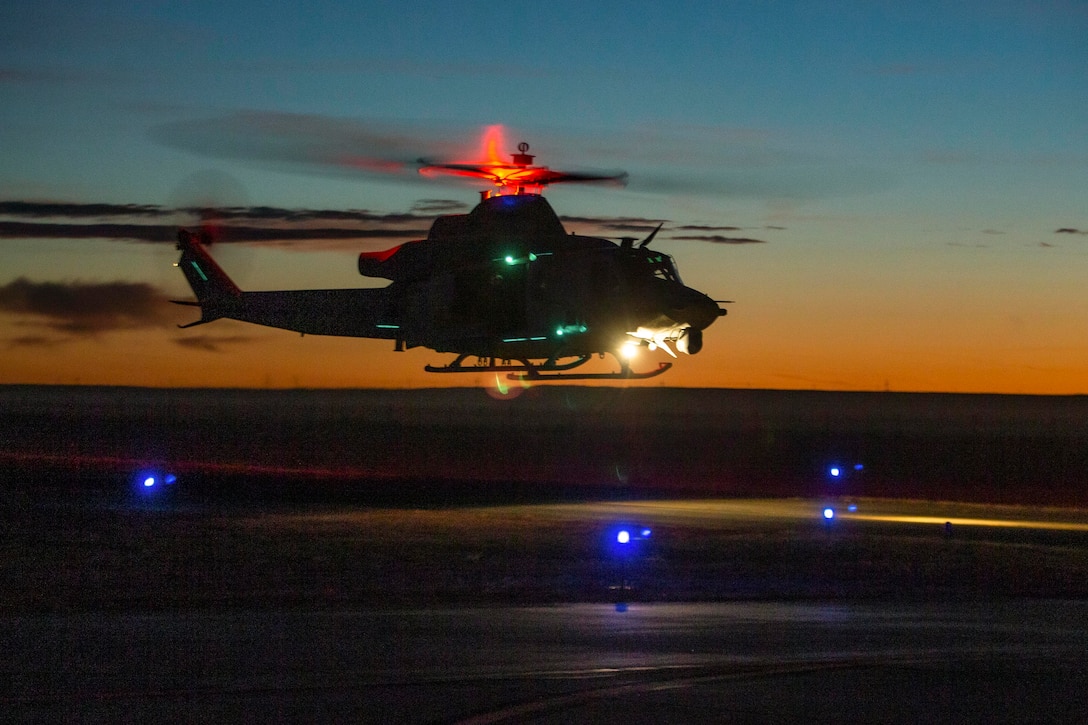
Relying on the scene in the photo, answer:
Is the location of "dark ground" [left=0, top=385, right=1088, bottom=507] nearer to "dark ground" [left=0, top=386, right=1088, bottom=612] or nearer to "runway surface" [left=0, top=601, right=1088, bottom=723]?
"dark ground" [left=0, top=386, right=1088, bottom=612]

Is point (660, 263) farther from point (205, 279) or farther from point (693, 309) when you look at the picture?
point (205, 279)

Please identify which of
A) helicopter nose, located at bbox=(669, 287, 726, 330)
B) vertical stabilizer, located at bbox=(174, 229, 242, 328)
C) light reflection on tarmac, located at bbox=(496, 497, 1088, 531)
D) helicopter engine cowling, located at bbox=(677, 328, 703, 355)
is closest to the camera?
helicopter nose, located at bbox=(669, 287, 726, 330)

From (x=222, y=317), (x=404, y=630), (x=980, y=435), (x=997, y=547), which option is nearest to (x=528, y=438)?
(x=980, y=435)

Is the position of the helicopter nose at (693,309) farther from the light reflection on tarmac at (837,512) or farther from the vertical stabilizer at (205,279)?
the vertical stabilizer at (205,279)

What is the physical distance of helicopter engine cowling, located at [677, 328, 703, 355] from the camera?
23.7m

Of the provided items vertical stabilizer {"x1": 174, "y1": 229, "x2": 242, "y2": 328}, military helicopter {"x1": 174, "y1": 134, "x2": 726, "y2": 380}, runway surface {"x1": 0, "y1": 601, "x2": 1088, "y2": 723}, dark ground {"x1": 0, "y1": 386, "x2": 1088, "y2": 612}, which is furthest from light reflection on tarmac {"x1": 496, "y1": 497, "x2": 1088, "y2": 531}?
runway surface {"x1": 0, "y1": 601, "x2": 1088, "y2": 723}

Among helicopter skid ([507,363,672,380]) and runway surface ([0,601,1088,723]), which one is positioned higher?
helicopter skid ([507,363,672,380])

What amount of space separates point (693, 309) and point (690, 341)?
0.61 meters

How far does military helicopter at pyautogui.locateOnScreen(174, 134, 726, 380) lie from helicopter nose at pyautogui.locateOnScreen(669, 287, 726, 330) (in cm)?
2

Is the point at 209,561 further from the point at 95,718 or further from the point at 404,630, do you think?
the point at 95,718

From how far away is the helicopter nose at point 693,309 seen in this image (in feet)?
77.3

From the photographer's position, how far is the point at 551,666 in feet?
34.5

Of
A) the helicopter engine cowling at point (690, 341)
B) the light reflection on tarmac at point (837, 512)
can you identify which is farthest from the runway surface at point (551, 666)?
the light reflection on tarmac at point (837, 512)

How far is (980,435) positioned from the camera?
77.6 meters
